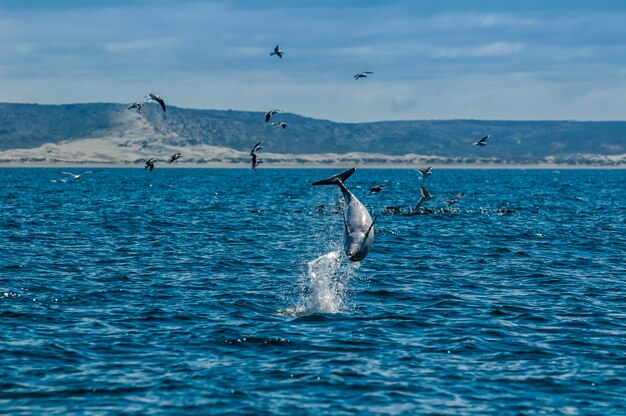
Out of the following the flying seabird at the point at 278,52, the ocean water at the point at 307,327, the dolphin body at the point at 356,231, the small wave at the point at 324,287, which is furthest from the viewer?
the flying seabird at the point at 278,52

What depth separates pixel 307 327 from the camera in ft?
78.5

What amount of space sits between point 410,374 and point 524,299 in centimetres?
1036

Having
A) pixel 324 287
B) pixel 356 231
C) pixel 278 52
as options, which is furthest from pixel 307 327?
pixel 278 52

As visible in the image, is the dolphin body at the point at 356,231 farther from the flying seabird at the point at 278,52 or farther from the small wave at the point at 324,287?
the flying seabird at the point at 278,52

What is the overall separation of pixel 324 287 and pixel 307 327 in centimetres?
640

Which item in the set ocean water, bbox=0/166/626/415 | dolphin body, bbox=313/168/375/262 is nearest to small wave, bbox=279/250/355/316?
ocean water, bbox=0/166/626/415

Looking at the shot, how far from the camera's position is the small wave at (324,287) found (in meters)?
26.7

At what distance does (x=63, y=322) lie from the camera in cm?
2402

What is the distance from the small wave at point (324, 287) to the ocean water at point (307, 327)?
0.42ft

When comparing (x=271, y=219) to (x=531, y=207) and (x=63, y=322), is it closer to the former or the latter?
(x=531, y=207)

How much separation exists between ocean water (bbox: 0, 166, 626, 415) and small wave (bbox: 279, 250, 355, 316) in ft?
0.42

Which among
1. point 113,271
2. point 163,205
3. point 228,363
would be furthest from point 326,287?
point 163,205

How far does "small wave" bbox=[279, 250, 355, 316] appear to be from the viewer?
87.5 ft

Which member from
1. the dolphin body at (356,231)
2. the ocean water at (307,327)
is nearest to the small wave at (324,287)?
the ocean water at (307,327)
